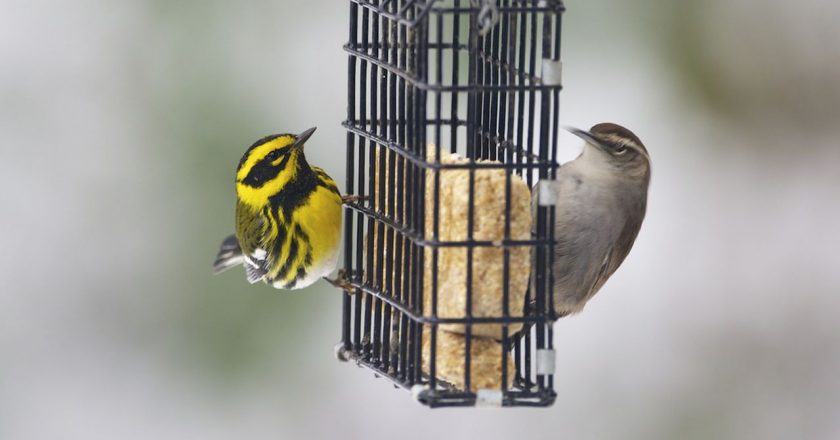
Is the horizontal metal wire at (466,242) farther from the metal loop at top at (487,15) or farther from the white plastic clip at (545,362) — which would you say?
the metal loop at top at (487,15)

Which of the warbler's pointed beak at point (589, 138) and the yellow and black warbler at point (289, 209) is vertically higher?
the warbler's pointed beak at point (589, 138)

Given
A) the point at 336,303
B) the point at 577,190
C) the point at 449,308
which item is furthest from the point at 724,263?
the point at 449,308

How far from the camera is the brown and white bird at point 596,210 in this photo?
602 cm

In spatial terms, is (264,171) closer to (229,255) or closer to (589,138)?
(229,255)

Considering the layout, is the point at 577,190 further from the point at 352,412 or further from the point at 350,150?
the point at 352,412

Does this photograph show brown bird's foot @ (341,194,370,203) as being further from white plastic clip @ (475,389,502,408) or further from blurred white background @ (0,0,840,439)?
blurred white background @ (0,0,840,439)

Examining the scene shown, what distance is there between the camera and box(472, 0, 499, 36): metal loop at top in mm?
5227

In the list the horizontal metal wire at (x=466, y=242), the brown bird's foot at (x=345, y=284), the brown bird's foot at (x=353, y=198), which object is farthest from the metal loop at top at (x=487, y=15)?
the brown bird's foot at (x=345, y=284)

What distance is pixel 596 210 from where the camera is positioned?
6043mm

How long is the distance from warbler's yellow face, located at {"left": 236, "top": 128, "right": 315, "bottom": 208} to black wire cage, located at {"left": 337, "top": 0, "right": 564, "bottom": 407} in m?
0.65

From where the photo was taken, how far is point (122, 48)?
975 centimetres

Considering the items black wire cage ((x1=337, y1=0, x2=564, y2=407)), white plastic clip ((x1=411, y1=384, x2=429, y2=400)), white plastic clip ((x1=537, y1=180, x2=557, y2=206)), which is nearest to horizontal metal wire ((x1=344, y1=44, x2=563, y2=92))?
black wire cage ((x1=337, y1=0, x2=564, y2=407))

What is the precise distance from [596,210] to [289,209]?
1.58 meters

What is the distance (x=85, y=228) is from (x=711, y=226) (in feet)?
13.9
